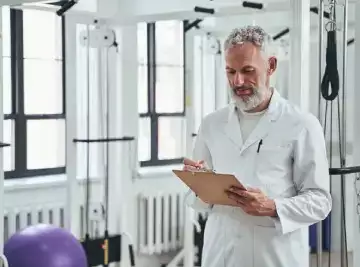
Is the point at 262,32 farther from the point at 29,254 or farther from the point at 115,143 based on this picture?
the point at 115,143

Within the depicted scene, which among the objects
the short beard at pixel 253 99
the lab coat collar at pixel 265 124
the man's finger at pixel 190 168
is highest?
the short beard at pixel 253 99

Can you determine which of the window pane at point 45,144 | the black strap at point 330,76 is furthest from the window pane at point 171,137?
the black strap at point 330,76

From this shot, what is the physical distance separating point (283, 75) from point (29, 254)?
3.69 meters

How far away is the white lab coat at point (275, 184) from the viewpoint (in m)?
2.28

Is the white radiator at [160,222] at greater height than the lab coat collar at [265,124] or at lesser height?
lesser

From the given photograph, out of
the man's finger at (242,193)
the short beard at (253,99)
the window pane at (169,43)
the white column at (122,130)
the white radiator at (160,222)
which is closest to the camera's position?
the man's finger at (242,193)

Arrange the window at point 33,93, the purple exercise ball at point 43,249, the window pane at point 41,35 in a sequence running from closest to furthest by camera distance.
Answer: the purple exercise ball at point 43,249, the window at point 33,93, the window pane at point 41,35

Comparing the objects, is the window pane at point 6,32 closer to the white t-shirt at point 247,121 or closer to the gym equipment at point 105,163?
the gym equipment at point 105,163

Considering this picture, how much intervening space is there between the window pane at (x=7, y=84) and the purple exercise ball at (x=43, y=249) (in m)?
1.35

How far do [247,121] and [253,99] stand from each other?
191 millimetres

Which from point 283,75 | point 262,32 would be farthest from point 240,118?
point 283,75

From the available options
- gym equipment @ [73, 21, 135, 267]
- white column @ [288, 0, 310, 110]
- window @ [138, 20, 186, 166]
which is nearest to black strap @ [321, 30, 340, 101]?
white column @ [288, 0, 310, 110]

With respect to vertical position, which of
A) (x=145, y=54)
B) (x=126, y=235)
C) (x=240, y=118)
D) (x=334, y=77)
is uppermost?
(x=145, y=54)

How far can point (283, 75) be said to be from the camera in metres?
6.67
